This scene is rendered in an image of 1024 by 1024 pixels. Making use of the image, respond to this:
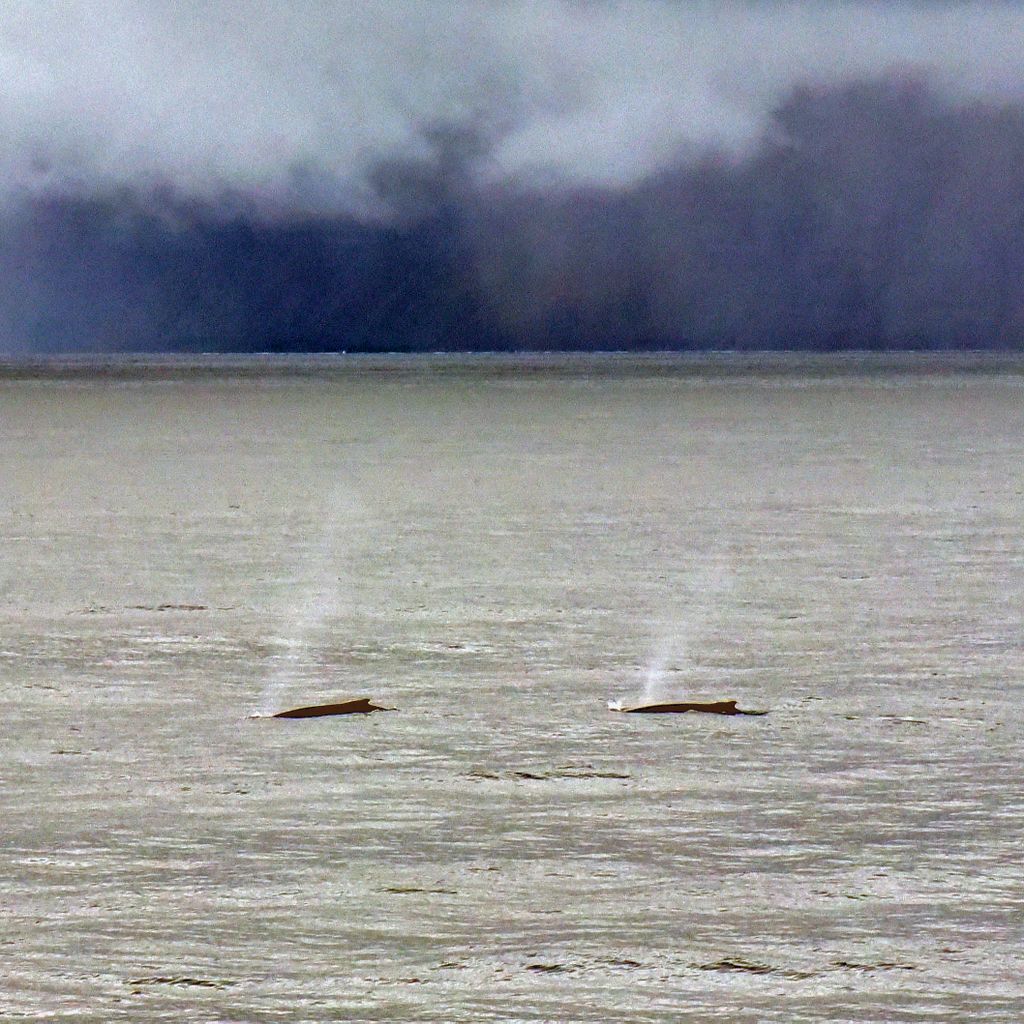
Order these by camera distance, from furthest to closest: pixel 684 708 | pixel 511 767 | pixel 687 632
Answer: pixel 687 632, pixel 684 708, pixel 511 767

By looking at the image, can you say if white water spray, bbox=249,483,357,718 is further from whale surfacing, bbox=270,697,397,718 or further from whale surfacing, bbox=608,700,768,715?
whale surfacing, bbox=608,700,768,715

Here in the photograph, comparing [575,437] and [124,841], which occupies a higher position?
[124,841]

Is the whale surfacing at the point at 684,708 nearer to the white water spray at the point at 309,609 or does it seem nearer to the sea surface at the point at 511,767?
the sea surface at the point at 511,767

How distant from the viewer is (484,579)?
10.5 meters

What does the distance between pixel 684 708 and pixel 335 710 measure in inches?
50.0

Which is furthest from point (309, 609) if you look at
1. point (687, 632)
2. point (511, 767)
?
point (511, 767)

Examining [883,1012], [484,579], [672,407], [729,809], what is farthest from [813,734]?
[672,407]

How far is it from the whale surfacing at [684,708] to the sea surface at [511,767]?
0.30 feet

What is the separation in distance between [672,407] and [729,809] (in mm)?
35970

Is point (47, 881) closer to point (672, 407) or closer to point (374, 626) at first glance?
point (374, 626)

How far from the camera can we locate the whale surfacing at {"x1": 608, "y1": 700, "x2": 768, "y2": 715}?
665 cm

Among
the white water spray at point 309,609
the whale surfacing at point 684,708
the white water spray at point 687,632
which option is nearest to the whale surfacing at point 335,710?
the white water spray at point 309,609

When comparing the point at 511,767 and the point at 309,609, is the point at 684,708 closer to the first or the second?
the point at 511,767

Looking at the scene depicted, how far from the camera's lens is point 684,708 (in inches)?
264
